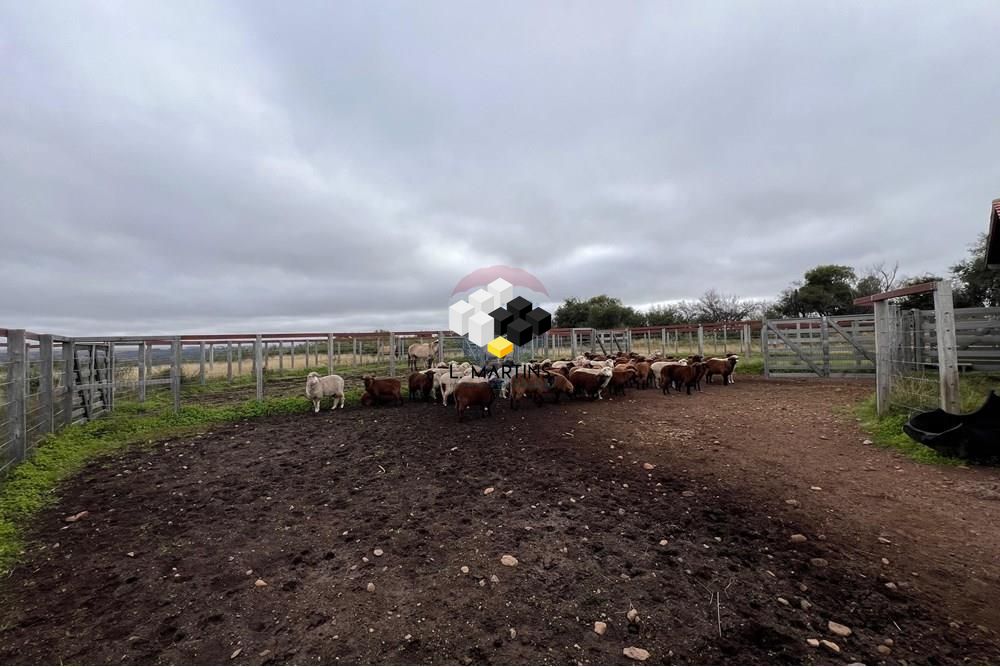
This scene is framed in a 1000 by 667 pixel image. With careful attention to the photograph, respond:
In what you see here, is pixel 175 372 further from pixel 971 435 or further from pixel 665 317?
pixel 665 317

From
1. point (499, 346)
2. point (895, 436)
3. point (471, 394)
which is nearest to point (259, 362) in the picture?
point (471, 394)

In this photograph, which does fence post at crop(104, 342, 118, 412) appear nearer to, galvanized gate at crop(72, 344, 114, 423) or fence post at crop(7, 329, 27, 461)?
galvanized gate at crop(72, 344, 114, 423)

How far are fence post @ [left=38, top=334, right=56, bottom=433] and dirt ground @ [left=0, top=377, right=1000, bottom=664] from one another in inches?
81.0

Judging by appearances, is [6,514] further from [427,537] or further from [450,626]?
[450,626]

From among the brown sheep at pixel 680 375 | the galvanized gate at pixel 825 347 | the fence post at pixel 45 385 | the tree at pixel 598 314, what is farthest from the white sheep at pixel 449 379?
the tree at pixel 598 314

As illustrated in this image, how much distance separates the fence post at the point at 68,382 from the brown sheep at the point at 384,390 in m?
5.36

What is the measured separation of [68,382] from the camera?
25.0 ft

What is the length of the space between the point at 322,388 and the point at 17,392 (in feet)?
16.0

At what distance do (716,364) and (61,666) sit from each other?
14.5 meters

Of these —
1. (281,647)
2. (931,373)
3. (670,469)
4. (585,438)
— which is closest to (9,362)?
(281,647)

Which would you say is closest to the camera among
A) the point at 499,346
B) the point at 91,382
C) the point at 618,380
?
the point at 91,382

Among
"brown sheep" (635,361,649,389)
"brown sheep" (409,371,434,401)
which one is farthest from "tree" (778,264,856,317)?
"brown sheep" (409,371,434,401)

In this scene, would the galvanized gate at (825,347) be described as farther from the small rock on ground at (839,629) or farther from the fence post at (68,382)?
the fence post at (68,382)

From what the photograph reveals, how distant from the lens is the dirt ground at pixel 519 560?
2.29 metres
